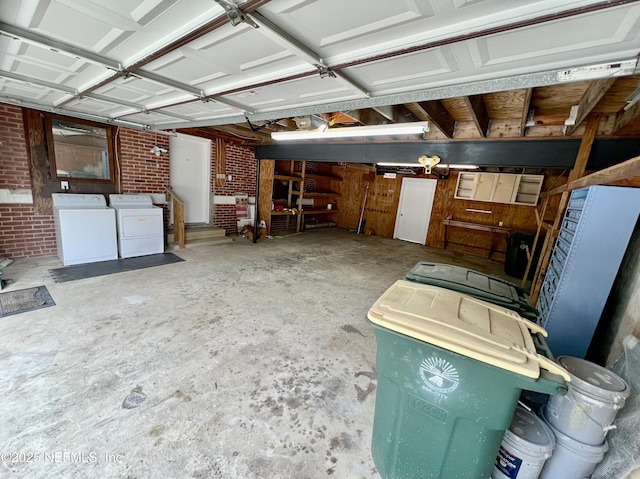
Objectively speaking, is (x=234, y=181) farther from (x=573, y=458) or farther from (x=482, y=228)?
(x=573, y=458)

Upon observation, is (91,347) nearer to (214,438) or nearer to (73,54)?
(214,438)

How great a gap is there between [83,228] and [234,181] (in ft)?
10.8

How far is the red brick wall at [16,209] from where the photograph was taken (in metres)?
3.64

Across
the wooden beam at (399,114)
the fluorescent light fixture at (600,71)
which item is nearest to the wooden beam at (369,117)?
the wooden beam at (399,114)

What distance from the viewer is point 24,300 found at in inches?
111

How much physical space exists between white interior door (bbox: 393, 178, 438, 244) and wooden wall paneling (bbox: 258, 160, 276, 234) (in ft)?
13.6

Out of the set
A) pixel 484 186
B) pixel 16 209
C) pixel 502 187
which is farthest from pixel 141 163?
pixel 502 187

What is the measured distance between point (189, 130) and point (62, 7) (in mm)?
4489

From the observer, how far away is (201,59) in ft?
5.67

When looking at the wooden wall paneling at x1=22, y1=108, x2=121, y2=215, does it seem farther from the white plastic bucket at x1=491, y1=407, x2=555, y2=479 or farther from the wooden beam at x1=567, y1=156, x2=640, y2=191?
the wooden beam at x1=567, y1=156, x2=640, y2=191

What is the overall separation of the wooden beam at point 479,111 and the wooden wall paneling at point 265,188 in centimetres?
487

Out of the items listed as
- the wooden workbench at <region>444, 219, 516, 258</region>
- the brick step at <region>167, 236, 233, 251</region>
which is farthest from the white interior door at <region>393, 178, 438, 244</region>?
the brick step at <region>167, 236, 233, 251</region>

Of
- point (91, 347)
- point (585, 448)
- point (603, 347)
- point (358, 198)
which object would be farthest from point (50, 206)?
point (358, 198)

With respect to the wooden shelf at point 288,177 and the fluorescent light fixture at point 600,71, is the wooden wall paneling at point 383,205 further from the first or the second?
the fluorescent light fixture at point 600,71
